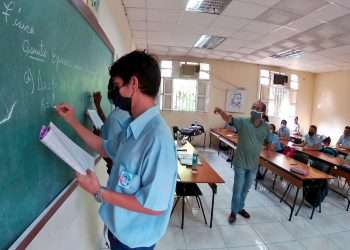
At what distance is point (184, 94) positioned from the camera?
8680 mm

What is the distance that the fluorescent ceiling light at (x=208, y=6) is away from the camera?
12.1ft

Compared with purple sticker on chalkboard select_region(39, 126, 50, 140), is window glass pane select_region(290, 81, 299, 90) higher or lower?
higher

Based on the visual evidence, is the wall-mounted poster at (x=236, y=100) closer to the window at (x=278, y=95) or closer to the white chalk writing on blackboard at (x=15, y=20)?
the window at (x=278, y=95)

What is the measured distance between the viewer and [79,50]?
139 centimetres

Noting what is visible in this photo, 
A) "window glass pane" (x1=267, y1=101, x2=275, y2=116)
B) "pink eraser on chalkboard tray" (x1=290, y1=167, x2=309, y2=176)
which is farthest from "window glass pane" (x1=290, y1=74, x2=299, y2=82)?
"pink eraser on chalkboard tray" (x1=290, y1=167, x2=309, y2=176)

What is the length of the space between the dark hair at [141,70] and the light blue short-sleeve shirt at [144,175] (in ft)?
0.38

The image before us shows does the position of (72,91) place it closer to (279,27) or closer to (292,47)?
(279,27)

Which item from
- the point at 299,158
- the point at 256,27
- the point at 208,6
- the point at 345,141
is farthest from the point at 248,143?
the point at 345,141

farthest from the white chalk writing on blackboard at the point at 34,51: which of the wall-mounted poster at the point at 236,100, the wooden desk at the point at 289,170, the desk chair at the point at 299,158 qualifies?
the wall-mounted poster at the point at 236,100

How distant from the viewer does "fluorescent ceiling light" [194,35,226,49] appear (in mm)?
5709

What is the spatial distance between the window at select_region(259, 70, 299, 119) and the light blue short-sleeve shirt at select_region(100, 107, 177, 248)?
8.71m

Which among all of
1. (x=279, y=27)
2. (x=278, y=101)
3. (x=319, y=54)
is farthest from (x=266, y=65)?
(x=279, y=27)

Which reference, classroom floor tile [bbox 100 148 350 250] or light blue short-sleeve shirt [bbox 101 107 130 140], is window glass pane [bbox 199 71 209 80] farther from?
light blue short-sleeve shirt [bbox 101 107 130 140]

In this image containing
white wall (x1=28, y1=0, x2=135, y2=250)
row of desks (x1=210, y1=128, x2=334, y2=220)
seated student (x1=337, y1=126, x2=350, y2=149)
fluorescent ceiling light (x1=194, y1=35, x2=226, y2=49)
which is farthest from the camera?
seated student (x1=337, y1=126, x2=350, y2=149)
